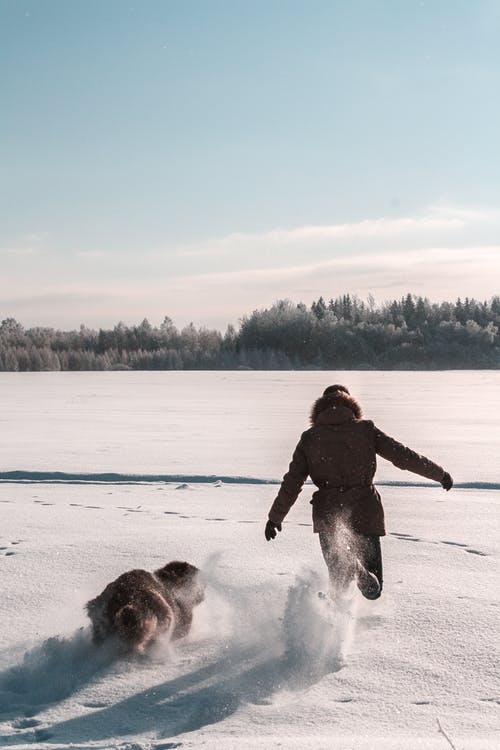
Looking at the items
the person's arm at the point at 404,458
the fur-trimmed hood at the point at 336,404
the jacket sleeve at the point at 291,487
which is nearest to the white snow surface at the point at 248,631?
the jacket sleeve at the point at 291,487

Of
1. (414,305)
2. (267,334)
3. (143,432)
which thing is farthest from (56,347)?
(143,432)

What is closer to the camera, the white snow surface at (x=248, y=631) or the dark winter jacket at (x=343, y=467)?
the white snow surface at (x=248, y=631)

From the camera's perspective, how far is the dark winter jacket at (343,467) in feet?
12.2

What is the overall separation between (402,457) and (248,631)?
1.18 meters

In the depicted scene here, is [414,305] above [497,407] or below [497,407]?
above

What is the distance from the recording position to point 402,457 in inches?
148

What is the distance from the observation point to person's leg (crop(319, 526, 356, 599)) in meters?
3.70

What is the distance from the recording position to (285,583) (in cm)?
435

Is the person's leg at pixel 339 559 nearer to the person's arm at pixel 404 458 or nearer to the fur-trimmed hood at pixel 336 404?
the person's arm at pixel 404 458

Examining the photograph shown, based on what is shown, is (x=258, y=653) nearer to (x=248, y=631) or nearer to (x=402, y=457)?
(x=248, y=631)

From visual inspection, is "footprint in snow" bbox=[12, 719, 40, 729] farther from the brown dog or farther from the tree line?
the tree line

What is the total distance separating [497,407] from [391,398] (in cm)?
496

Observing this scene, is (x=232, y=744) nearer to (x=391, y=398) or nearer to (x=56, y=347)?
(x=391, y=398)

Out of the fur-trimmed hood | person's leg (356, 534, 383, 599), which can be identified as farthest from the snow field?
the fur-trimmed hood
